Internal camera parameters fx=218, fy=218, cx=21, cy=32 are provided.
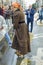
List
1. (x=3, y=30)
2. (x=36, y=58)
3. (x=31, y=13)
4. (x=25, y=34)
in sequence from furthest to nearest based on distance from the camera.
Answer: (x=31, y=13) < (x=36, y=58) < (x=25, y=34) < (x=3, y=30)

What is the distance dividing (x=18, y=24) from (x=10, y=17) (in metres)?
3.22

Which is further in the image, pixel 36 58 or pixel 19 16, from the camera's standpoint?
pixel 36 58

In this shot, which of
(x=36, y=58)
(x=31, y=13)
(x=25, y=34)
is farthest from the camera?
(x=31, y=13)

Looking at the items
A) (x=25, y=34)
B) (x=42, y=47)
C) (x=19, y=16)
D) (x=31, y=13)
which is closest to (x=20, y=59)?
(x=25, y=34)

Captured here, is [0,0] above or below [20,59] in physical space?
above

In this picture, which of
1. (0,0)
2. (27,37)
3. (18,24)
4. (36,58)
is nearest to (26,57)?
(36,58)

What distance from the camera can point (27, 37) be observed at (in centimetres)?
617

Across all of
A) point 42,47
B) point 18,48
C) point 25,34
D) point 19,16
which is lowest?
point 42,47

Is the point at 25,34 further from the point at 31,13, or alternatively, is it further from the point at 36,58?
the point at 31,13

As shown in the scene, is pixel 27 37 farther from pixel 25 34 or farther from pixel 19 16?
pixel 19 16

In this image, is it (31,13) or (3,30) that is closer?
(3,30)

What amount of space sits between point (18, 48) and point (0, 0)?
4.82 meters

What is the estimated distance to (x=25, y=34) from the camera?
6.02 m

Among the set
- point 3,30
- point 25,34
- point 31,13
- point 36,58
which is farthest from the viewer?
point 31,13
